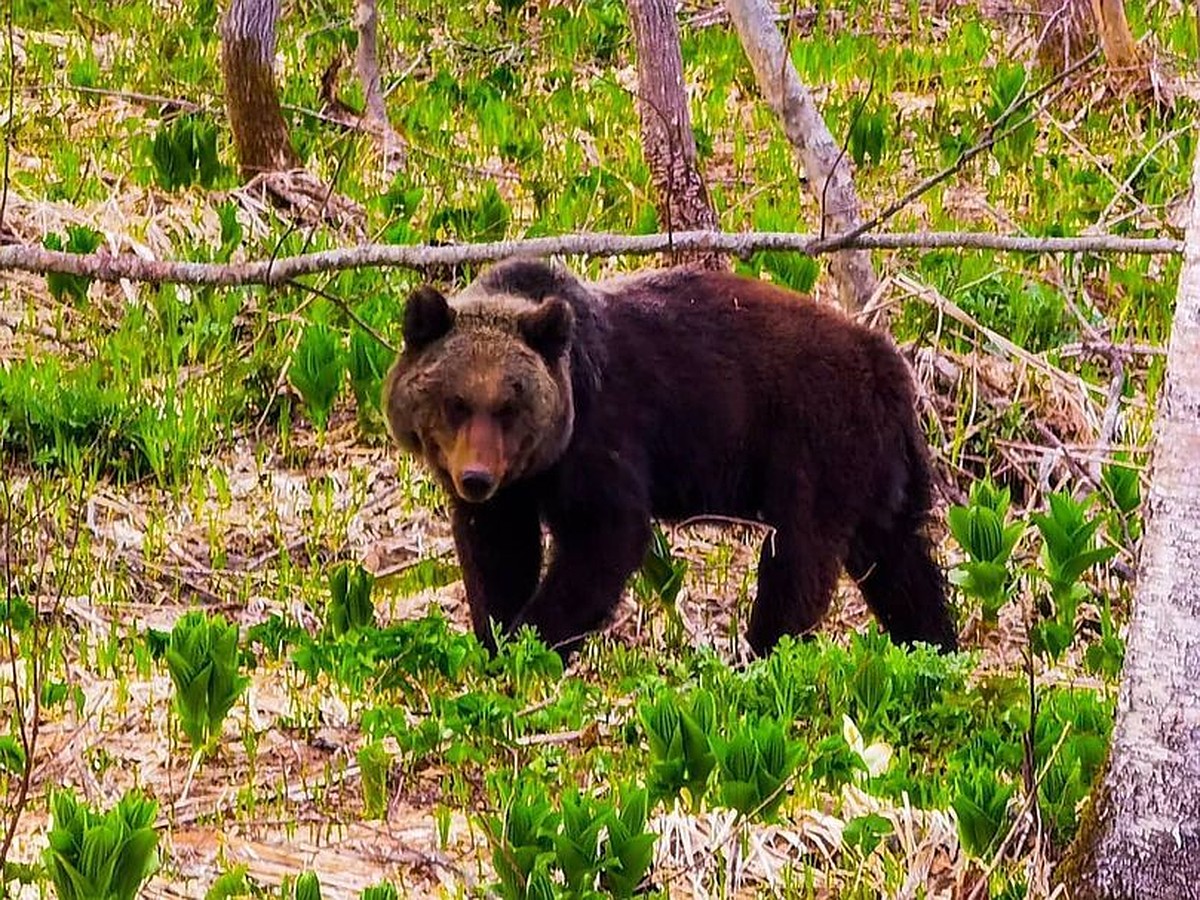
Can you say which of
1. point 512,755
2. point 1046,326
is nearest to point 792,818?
point 512,755

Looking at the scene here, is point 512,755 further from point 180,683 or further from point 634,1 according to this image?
point 634,1

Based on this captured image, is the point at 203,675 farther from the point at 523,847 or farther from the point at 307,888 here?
the point at 523,847

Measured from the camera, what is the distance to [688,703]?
4.41m

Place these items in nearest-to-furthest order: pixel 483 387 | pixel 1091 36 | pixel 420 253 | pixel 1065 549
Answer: pixel 420 253, pixel 1065 549, pixel 483 387, pixel 1091 36

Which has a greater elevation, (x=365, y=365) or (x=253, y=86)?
(x=253, y=86)

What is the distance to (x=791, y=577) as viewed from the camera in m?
6.27

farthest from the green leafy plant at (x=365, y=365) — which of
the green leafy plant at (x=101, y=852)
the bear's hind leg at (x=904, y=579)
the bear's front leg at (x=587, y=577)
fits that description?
the green leafy plant at (x=101, y=852)

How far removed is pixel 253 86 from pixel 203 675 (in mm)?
5290

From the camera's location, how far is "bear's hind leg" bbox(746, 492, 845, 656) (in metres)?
6.25

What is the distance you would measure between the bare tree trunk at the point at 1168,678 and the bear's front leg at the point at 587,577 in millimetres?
2448

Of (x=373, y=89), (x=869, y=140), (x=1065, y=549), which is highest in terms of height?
(x=373, y=89)

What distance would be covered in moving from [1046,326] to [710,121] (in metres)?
3.08

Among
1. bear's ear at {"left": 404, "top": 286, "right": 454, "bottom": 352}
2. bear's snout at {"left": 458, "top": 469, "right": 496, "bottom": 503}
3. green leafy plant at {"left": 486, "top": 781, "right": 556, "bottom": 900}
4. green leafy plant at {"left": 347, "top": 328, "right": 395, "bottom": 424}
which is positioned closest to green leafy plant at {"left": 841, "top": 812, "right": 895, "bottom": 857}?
green leafy plant at {"left": 486, "top": 781, "right": 556, "bottom": 900}

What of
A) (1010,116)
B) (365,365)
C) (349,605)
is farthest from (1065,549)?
(1010,116)
